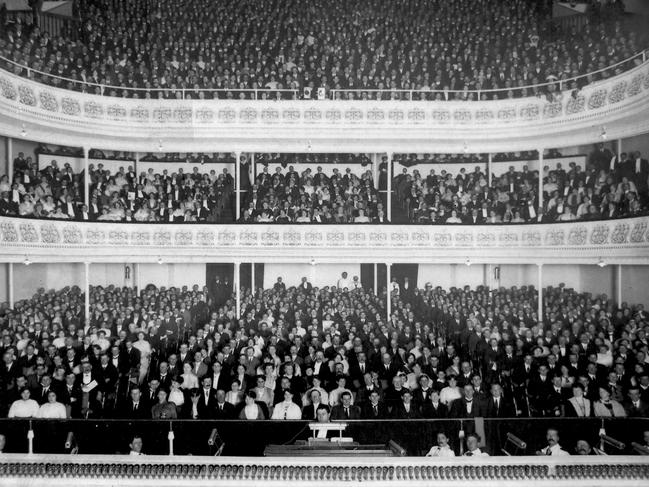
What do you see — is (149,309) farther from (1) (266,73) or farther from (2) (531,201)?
(2) (531,201)

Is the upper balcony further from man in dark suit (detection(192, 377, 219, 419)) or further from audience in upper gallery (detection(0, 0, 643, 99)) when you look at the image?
man in dark suit (detection(192, 377, 219, 419))

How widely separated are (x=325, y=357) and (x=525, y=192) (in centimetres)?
762

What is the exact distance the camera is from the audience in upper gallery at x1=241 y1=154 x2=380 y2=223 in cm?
1656

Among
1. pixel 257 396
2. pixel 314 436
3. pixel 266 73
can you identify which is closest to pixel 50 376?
pixel 257 396

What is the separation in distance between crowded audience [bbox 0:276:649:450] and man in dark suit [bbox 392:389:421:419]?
0.07ft

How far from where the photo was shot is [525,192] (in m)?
16.2

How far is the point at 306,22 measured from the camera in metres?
17.3

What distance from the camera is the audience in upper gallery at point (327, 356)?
8.98 metres

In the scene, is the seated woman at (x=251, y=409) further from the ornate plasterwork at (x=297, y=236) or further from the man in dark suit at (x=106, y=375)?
the ornate plasterwork at (x=297, y=236)

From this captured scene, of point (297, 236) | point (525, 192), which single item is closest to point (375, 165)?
point (297, 236)

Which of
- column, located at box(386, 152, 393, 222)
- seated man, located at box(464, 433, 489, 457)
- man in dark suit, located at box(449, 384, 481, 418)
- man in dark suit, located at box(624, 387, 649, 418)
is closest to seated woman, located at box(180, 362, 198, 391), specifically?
man in dark suit, located at box(449, 384, 481, 418)

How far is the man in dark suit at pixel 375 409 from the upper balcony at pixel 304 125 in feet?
31.5

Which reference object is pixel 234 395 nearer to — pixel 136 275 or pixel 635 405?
pixel 635 405

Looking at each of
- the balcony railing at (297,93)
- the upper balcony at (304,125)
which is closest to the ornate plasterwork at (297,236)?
the upper balcony at (304,125)
